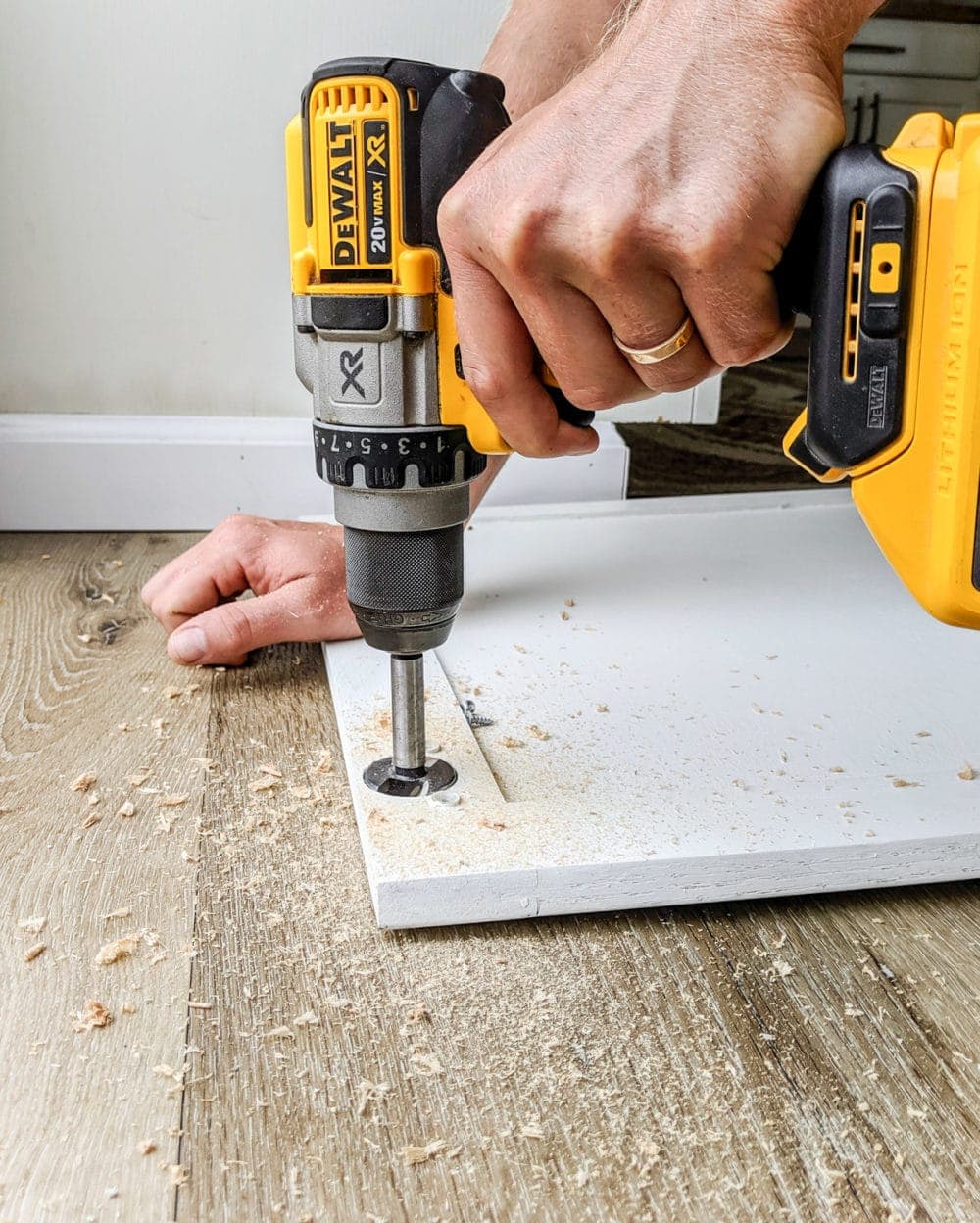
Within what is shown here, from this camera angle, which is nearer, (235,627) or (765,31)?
(765,31)

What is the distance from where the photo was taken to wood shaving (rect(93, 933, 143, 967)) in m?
0.65

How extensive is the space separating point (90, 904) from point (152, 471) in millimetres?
934

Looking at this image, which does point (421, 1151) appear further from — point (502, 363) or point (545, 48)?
point (545, 48)

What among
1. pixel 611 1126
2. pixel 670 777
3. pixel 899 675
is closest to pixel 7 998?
pixel 611 1126

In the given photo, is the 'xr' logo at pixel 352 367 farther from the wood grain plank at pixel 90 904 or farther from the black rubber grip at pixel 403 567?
the wood grain plank at pixel 90 904

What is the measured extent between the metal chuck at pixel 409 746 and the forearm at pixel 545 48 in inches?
23.4

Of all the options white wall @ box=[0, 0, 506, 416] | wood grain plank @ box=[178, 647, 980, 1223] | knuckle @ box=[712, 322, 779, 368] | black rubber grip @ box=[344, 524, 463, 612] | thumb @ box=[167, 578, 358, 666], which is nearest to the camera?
wood grain plank @ box=[178, 647, 980, 1223]

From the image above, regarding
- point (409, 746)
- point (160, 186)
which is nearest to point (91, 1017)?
Result: point (409, 746)

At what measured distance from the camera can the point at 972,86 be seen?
1782mm

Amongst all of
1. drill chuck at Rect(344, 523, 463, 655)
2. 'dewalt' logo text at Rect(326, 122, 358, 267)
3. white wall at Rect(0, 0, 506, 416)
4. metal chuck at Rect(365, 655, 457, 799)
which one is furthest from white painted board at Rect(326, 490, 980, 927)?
white wall at Rect(0, 0, 506, 416)

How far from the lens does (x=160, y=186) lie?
149 centimetres

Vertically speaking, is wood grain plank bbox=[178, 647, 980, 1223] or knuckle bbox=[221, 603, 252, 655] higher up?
knuckle bbox=[221, 603, 252, 655]

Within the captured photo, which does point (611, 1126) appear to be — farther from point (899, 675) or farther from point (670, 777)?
point (899, 675)

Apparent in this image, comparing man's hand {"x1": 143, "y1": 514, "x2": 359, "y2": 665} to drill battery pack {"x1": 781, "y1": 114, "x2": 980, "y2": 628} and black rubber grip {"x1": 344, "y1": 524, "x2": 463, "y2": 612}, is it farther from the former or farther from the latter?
drill battery pack {"x1": 781, "y1": 114, "x2": 980, "y2": 628}
